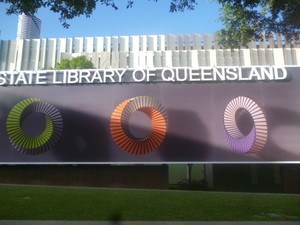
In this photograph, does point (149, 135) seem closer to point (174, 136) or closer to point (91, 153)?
point (174, 136)

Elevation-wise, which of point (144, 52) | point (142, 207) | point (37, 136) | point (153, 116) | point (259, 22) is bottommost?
point (142, 207)

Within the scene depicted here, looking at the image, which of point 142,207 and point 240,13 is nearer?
point 142,207

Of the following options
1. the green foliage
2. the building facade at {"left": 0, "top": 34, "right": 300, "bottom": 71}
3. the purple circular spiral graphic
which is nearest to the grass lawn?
the purple circular spiral graphic

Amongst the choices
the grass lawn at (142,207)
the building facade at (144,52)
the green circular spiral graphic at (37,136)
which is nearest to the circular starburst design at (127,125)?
the green circular spiral graphic at (37,136)

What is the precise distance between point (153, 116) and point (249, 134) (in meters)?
7.42

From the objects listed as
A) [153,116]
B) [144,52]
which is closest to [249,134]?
[153,116]

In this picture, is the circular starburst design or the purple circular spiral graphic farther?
the circular starburst design

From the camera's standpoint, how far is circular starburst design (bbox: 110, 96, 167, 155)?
19.0 m

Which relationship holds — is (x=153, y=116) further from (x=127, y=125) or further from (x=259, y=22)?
(x=259, y=22)

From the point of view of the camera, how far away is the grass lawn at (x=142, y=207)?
377 inches

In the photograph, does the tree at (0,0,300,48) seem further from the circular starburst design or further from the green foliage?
the circular starburst design

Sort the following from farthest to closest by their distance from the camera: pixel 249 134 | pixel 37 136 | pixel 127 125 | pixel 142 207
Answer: pixel 37 136
pixel 127 125
pixel 249 134
pixel 142 207

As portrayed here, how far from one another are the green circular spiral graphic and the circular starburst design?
4.54 m

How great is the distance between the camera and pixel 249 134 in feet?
62.6
